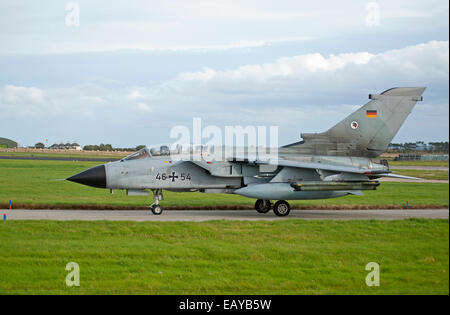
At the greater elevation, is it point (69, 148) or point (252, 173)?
point (69, 148)

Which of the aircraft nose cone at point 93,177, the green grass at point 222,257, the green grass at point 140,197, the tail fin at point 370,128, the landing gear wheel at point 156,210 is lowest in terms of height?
the green grass at point 222,257

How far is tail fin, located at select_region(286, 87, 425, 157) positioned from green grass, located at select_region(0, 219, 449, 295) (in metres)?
5.30

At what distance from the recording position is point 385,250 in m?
11.6

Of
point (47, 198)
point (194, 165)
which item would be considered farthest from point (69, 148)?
point (194, 165)

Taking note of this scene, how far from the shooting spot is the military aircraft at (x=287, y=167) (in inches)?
753

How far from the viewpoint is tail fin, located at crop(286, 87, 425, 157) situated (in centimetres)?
2002

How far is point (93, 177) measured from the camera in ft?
61.9

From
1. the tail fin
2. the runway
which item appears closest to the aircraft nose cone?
the runway

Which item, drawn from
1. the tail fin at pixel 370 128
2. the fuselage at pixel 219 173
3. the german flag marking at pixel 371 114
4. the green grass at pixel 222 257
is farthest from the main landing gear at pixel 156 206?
the german flag marking at pixel 371 114

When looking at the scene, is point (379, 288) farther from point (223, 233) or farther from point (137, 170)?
point (137, 170)

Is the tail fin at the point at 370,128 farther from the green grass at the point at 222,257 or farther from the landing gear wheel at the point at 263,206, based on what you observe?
the green grass at the point at 222,257

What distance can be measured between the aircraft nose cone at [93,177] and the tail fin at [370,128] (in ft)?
25.2
